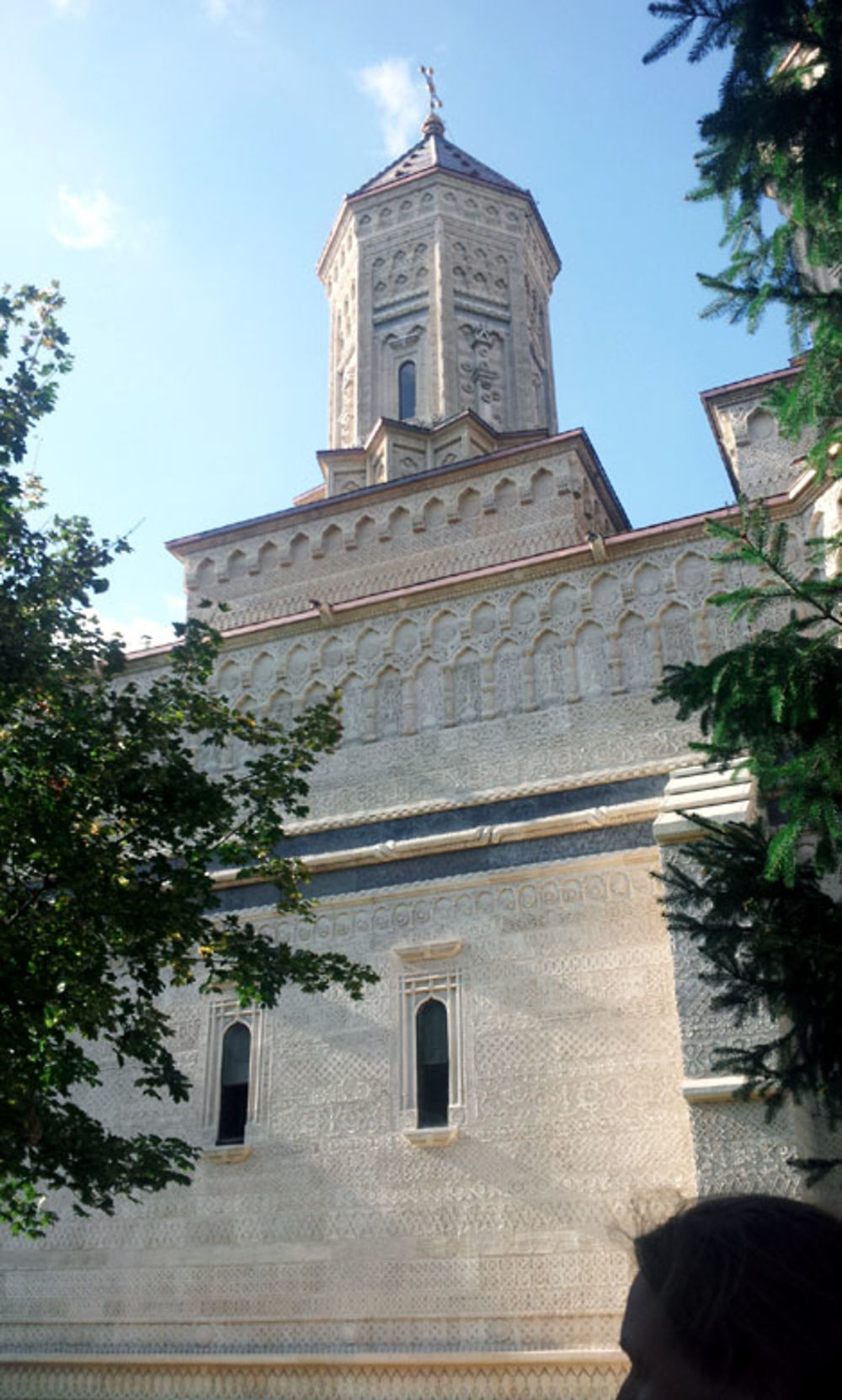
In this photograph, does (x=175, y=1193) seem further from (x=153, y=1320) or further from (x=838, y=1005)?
(x=838, y=1005)

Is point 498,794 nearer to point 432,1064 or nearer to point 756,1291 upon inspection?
point 432,1064

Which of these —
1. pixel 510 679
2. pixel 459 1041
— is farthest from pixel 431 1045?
pixel 510 679

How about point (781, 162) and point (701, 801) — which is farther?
point (701, 801)

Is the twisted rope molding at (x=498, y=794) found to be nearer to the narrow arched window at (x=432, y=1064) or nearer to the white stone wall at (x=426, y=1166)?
the white stone wall at (x=426, y=1166)

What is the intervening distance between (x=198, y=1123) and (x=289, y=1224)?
1296 millimetres

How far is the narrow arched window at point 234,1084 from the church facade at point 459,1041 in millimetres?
25

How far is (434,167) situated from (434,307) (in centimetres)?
265

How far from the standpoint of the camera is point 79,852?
714 cm

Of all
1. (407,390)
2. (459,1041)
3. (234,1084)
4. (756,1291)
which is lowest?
(756,1291)

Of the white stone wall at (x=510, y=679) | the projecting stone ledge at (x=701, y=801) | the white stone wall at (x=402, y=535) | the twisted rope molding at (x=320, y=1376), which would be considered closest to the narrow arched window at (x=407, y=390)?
the white stone wall at (x=402, y=535)

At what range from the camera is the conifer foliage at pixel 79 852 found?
7012 mm

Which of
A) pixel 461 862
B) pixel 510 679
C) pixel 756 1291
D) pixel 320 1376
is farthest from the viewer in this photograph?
pixel 510 679

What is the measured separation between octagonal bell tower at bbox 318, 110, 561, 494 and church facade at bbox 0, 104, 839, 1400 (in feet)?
9.38

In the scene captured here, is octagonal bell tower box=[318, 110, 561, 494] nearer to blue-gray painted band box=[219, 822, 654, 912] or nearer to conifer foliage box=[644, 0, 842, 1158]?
blue-gray painted band box=[219, 822, 654, 912]
